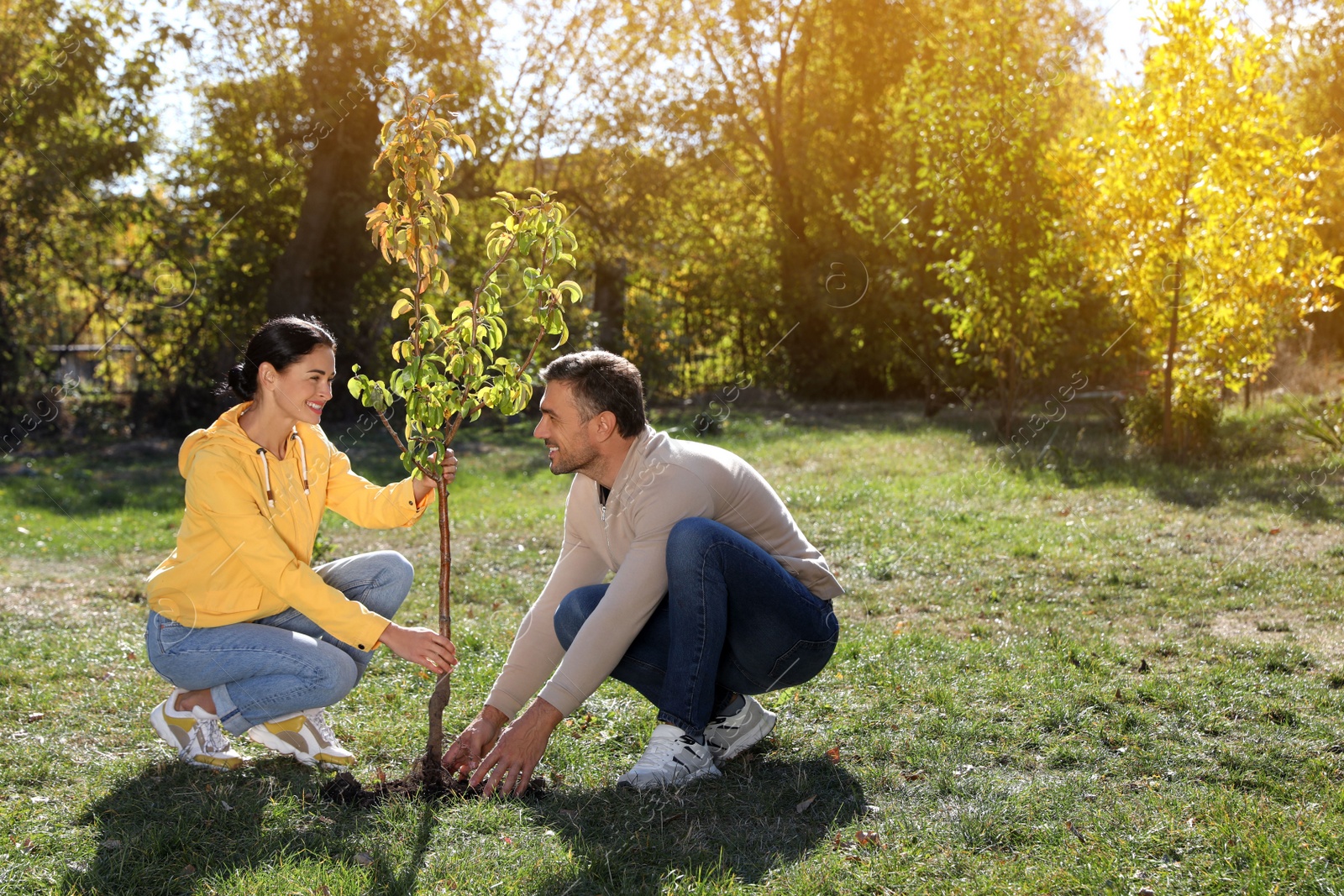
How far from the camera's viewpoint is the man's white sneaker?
12.0 feet

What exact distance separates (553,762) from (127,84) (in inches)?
517

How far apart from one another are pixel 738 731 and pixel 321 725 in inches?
56.2

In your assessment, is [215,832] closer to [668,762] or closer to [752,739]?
[668,762]

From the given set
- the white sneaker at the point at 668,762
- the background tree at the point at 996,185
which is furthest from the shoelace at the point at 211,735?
the background tree at the point at 996,185

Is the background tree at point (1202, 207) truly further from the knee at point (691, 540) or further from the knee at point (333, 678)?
the knee at point (333, 678)

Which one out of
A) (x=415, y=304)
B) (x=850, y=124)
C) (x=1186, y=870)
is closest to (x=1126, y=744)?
(x=1186, y=870)

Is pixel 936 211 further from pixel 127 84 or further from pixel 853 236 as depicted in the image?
pixel 127 84

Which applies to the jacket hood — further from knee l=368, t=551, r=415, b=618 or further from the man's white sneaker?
the man's white sneaker

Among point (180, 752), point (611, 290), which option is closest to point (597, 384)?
point (180, 752)

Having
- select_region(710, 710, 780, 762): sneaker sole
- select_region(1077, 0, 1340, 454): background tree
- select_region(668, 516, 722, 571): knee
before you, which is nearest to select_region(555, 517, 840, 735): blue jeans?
select_region(668, 516, 722, 571): knee

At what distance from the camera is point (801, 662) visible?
3541 millimetres

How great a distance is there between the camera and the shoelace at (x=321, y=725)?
3.77 m

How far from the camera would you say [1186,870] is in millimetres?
2824

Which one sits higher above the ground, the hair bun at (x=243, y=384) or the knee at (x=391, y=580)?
the hair bun at (x=243, y=384)
